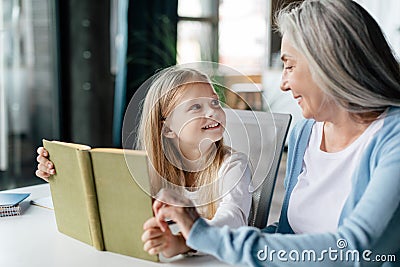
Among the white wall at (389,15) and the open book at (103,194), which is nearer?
the open book at (103,194)

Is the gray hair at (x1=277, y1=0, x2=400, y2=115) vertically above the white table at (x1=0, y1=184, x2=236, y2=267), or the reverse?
the gray hair at (x1=277, y1=0, x2=400, y2=115)

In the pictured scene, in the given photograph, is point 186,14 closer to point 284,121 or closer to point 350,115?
point 284,121

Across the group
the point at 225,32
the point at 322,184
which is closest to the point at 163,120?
the point at 322,184

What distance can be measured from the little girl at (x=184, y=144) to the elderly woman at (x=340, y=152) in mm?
69

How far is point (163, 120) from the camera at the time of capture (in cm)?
96

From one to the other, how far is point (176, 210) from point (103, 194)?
0.22 metres

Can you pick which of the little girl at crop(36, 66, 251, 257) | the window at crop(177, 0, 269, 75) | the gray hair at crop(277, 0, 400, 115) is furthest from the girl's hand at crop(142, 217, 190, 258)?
the window at crop(177, 0, 269, 75)

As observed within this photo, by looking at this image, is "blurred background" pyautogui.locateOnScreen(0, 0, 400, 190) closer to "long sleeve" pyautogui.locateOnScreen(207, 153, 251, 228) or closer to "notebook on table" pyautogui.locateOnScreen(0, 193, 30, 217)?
"notebook on table" pyautogui.locateOnScreen(0, 193, 30, 217)

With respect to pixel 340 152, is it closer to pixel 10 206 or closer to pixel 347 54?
pixel 347 54

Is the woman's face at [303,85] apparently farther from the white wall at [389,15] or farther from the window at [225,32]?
the white wall at [389,15]

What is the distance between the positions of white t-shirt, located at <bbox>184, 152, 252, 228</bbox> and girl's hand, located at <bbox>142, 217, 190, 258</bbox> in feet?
0.23

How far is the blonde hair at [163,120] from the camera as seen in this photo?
3.11ft

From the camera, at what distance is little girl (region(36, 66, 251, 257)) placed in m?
0.93

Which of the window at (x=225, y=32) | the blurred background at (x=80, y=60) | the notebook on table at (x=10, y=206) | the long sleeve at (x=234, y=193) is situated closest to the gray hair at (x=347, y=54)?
the long sleeve at (x=234, y=193)
